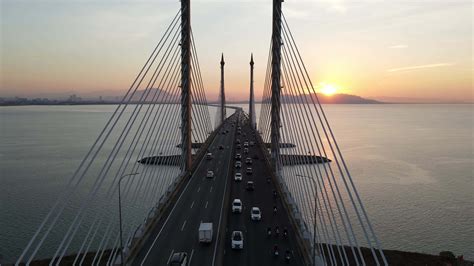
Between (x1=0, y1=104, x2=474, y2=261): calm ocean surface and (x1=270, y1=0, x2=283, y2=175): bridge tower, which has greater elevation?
(x1=270, y1=0, x2=283, y2=175): bridge tower

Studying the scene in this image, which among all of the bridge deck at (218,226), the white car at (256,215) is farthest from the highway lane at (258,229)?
the white car at (256,215)

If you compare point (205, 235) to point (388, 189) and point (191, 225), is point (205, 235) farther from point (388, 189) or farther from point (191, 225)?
point (388, 189)

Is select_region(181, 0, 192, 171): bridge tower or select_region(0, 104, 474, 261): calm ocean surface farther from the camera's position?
select_region(0, 104, 474, 261): calm ocean surface

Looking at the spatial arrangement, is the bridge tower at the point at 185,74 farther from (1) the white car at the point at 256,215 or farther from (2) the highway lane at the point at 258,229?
(1) the white car at the point at 256,215

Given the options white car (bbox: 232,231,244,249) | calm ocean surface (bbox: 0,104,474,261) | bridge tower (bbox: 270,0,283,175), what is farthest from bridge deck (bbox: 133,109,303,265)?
calm ocean surface (bbox: 0,104,474,261)

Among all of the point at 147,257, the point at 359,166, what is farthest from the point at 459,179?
the point at 147,257

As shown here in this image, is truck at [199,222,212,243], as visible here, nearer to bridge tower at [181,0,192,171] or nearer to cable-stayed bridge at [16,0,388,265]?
cable-stayed bridge at [16,0,388,265]

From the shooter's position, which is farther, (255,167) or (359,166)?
(359,166)

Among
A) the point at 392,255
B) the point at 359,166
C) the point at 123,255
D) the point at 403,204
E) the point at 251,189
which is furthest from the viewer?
the point at 359,166

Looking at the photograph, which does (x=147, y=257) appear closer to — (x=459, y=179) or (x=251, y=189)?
(x=251, y=189)
